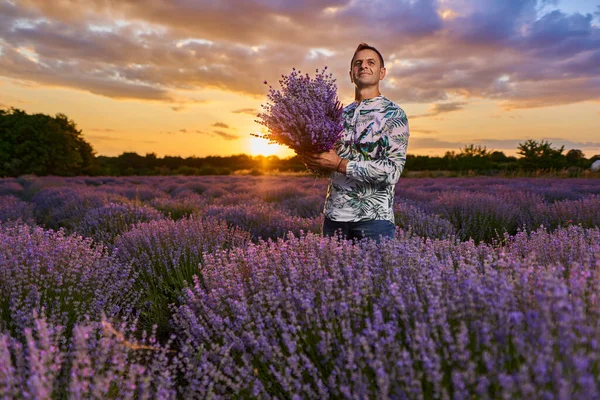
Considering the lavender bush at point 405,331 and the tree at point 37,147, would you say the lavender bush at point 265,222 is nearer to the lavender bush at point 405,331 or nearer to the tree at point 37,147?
the lavender bush at point 405,331

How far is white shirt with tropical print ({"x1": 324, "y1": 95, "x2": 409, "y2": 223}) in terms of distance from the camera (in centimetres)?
274

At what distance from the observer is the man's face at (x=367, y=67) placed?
2.84 m

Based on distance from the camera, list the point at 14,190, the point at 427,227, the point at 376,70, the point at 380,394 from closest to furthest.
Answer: the point at 380,394 → the point at 376,70 → the point at 427,227 → the point at 14,190

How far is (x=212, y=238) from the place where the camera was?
161 inches

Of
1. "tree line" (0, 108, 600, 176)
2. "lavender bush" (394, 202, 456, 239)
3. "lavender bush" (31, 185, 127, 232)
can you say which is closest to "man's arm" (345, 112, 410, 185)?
"lavender bush" (394, 202, 456, 239)

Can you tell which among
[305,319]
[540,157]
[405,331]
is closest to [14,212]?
[305,319]

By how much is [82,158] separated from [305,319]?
49435mm

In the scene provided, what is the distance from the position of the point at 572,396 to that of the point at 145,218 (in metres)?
5.81

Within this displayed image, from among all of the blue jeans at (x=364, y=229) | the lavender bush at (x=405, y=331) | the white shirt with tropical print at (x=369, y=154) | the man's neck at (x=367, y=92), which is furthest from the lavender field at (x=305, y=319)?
the man's neck at (x=367, y=92)

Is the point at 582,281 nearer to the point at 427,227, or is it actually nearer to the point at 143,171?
the point at 427,227

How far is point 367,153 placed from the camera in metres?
2.84

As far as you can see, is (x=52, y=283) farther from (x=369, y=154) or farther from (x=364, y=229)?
(x=369, y=154)

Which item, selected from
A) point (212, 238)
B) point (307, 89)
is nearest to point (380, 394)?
point (307, 89)

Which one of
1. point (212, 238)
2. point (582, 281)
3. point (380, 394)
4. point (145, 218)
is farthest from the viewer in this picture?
point (145, 218)
